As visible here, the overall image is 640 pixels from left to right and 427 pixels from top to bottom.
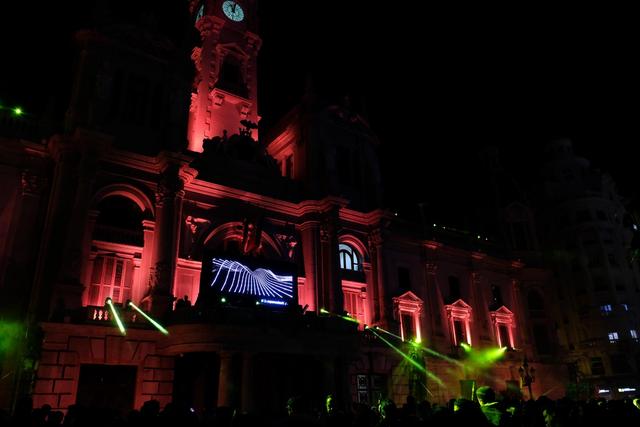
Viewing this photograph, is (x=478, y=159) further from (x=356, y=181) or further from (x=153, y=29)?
(x=153, y=29)

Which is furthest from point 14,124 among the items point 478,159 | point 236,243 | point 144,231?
point 478,159

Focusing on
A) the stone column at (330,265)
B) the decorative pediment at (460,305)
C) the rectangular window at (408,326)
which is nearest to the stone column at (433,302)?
the decorative pediment at (460,305)

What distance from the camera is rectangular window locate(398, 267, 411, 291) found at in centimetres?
Answer: 3660

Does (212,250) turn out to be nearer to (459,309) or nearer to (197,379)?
(197,379)

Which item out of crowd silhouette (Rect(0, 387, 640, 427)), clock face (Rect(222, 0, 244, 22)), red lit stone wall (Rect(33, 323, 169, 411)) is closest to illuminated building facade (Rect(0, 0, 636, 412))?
red lit stone wall (Rect(33, 323, 169, 411))

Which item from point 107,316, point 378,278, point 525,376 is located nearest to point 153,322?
point 107,316

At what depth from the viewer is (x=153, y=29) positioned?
2992 cm

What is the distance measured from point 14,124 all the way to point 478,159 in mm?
46809

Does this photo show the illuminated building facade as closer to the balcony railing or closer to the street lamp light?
the balcony railing

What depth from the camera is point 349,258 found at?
112 ft

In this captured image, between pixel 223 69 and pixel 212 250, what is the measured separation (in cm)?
1942

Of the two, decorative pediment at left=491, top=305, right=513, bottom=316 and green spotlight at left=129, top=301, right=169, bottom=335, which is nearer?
green spotlight at left=129, top=301, right=169, bottom=335

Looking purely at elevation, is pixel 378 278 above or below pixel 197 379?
above

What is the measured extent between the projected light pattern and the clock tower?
12.2 metres
